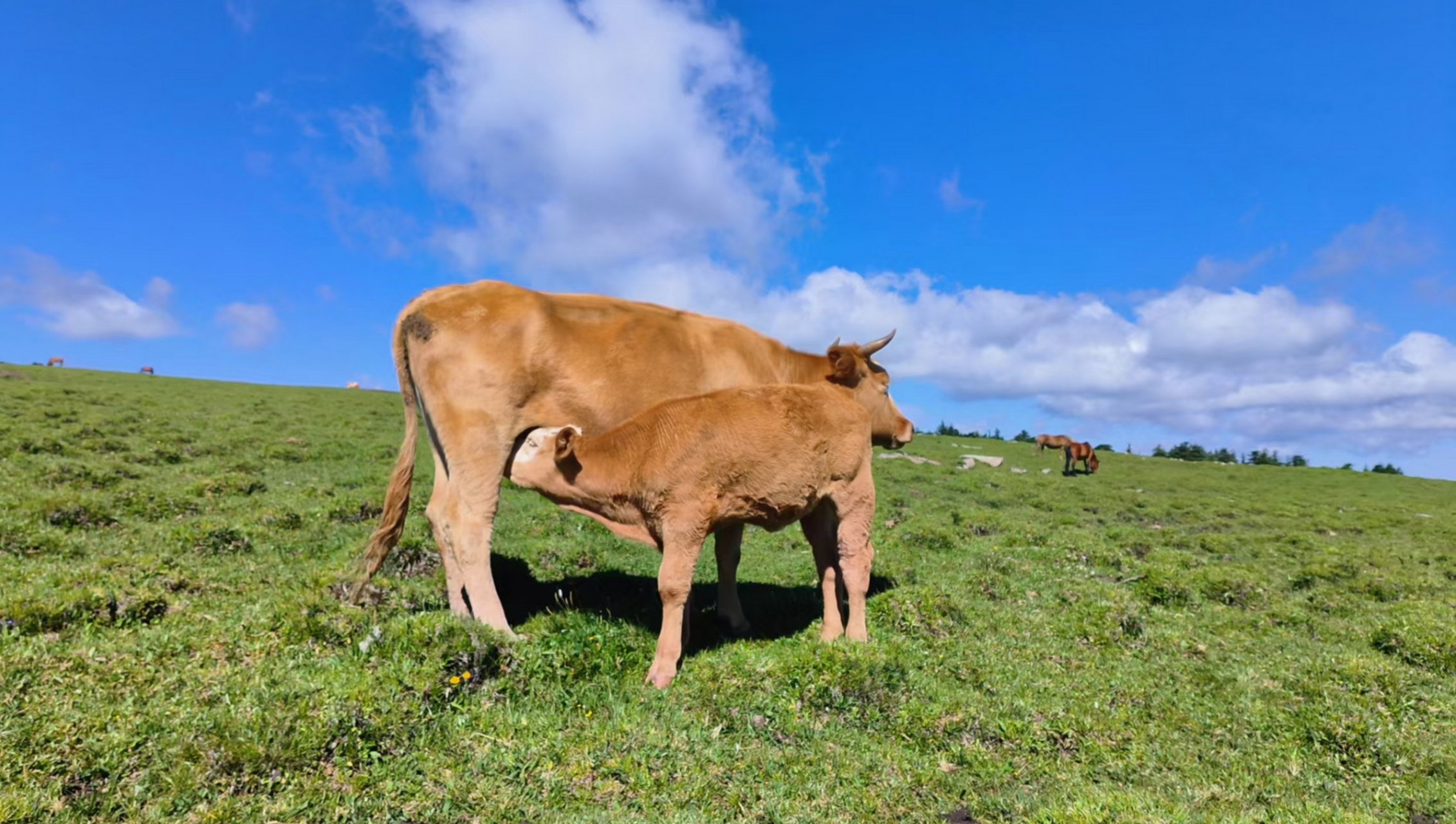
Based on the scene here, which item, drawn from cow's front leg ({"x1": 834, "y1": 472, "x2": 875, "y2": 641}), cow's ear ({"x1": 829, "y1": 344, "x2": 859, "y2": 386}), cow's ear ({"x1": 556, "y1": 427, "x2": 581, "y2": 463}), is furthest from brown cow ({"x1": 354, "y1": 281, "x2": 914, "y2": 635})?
cow's ear ({"x1": 829, "y1": 344, "x2": 859, "y2": 386})

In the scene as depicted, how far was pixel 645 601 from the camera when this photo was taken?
9.15 metres

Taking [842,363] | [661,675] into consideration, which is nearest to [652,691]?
[661,675]

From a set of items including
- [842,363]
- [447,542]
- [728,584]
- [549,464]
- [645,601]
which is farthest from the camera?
[842,363]

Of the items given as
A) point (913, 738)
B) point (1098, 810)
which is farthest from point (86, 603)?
point (1098, 810)

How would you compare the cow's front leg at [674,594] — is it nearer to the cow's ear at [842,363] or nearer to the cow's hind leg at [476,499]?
the cow's hind leg at [476,499]

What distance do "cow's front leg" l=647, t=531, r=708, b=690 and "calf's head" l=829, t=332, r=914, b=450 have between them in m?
3.44

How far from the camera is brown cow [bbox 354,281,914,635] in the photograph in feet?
24.2

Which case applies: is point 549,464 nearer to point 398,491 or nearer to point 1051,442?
point 398,491

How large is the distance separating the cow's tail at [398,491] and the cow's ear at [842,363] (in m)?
5.04

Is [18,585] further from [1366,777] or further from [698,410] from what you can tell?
[1366,777]

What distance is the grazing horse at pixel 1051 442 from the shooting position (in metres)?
42.4

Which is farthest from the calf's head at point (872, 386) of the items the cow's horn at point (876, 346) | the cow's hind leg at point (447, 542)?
the cow's hind leg at point (447, 542)

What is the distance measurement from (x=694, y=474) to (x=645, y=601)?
9.39 ft

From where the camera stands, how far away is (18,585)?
7.30 meters
